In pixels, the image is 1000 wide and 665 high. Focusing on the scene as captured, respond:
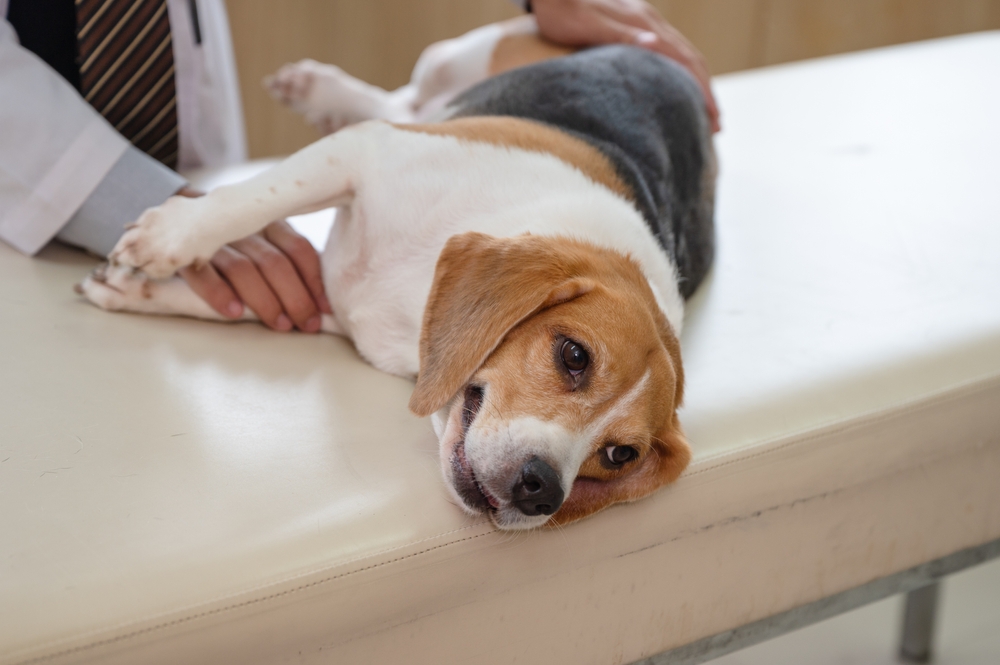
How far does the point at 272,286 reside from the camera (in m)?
1.56

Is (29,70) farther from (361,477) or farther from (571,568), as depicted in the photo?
(571,568)

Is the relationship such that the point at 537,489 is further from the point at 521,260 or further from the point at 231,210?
the point at 231,210

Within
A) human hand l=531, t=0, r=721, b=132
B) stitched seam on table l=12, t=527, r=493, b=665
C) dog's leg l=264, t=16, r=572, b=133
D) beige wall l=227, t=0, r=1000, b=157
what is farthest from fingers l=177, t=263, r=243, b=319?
beige wall l=227, t=0, r=1000, b=157

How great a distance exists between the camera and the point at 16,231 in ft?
5.33

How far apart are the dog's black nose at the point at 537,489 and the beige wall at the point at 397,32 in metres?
3.02

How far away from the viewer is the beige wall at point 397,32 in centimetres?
365

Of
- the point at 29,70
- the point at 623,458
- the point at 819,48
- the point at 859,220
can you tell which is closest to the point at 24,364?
the point at 29,70

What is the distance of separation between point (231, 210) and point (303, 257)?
8.0 inches

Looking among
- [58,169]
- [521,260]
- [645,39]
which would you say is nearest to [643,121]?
[645,39]

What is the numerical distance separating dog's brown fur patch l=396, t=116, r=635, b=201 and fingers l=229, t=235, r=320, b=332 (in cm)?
33

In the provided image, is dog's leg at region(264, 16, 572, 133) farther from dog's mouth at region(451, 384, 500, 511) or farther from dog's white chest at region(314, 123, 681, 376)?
dog's mouth at region(451, 384, 500, 511)

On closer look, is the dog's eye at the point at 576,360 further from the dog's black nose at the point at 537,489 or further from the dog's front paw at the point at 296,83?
the dog's front paw at the point at 296,83

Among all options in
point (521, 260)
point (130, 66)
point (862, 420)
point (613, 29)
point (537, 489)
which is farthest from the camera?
point (613, 29)

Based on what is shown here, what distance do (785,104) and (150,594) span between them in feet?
8.05
